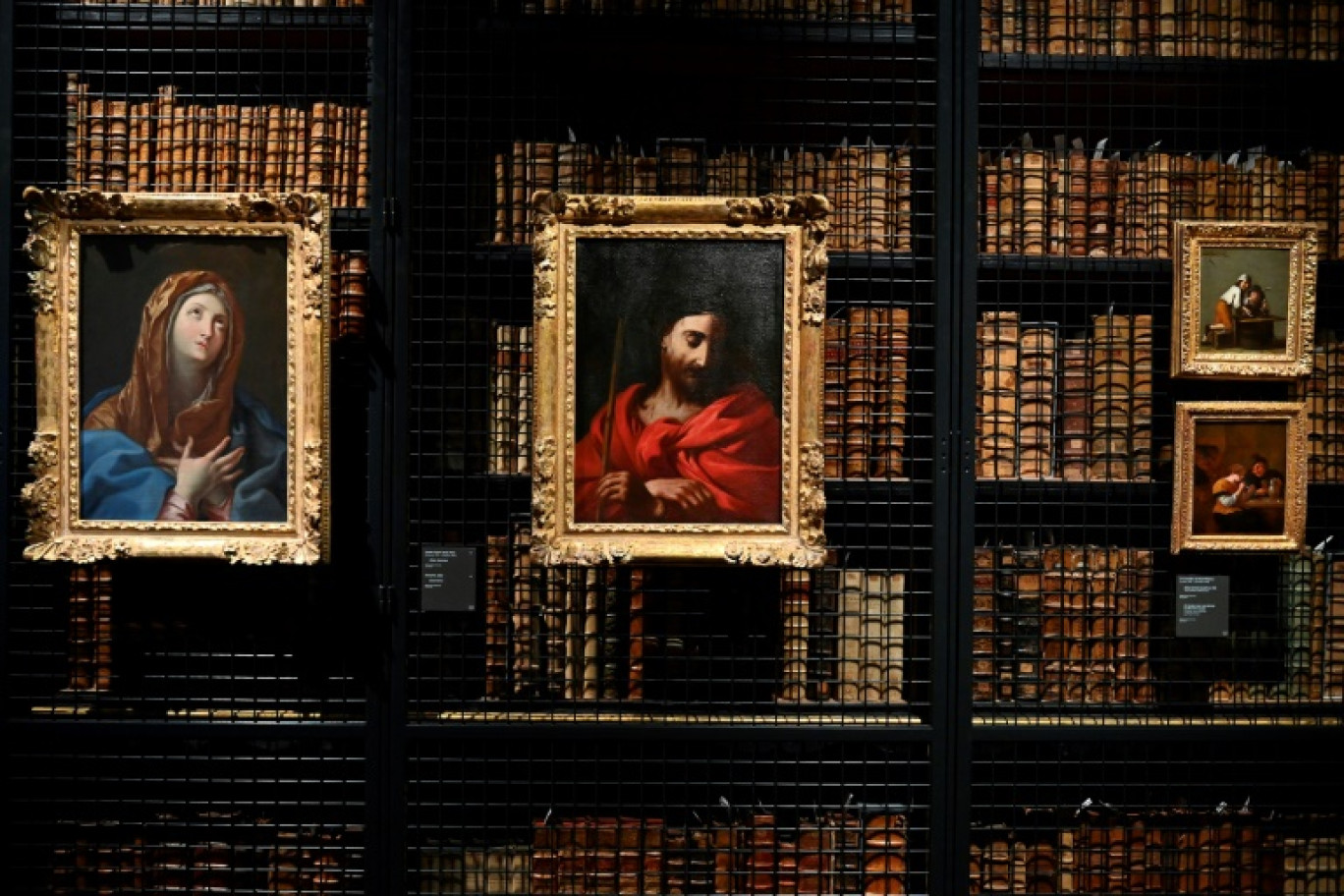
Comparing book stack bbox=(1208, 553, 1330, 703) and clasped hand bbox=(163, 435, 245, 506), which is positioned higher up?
clasped hand bbox=(163, 435, 245, 506)

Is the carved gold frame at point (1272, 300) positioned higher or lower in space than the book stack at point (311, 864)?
higher

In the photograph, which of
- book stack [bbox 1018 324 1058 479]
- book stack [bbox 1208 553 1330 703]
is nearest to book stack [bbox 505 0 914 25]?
book stack [bbox 1018 324 1058 479]

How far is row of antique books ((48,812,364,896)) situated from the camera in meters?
2.36

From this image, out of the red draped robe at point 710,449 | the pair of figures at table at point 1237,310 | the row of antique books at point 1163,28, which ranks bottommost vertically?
the red draped robe at point 710,449

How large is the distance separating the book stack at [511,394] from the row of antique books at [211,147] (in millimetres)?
469

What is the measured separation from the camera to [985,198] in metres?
2.40

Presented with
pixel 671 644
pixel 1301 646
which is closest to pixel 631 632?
pixel 671 644

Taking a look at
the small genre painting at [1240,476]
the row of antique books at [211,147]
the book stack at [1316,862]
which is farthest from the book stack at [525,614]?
the book stack at [1316,862]

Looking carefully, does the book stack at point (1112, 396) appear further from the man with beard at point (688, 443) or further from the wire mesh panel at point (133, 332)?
the wire mesh panel at point (133, 332)

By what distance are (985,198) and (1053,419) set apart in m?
0.55

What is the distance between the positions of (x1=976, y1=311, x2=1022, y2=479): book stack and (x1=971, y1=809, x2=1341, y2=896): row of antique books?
86cm

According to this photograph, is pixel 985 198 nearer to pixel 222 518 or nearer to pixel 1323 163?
pixel 1323 163

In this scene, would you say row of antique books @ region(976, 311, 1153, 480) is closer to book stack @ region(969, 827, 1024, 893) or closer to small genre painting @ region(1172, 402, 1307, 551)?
small genre painting @ region(1172, 402, 1307, 551)

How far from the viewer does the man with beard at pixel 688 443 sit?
233 centimetres
